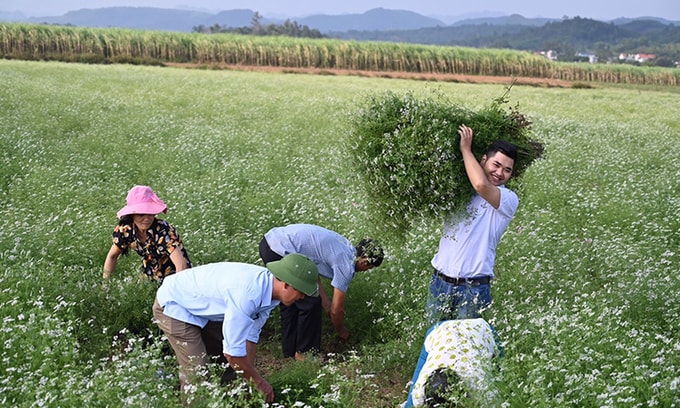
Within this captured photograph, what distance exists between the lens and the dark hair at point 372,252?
5883 millimetres

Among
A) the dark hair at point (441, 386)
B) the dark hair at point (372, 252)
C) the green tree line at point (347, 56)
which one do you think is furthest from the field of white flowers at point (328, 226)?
the green tree line at point (347, 56)

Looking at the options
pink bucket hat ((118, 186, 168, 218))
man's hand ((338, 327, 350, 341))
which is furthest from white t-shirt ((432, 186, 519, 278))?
pink bucket hat ((118, 186, 168, 218))

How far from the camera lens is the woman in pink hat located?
235 inches

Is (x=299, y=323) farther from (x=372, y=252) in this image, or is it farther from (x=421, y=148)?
(x=421, y=148)

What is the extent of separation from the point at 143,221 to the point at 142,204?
0.19 m

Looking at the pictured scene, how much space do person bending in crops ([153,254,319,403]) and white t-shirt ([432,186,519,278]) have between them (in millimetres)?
1304

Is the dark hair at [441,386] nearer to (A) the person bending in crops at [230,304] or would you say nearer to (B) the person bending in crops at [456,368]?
(B) the person bending in crops at [456,368]

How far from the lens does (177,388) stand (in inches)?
207

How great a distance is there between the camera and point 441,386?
4230 millimetres

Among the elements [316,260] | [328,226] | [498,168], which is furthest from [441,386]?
[328,226]

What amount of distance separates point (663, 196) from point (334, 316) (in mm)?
6723

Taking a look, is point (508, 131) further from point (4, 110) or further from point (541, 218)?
point (4, 110)

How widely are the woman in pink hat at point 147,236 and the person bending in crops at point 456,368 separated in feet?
8.40

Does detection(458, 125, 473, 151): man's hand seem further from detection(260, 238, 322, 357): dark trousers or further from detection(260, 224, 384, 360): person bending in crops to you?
detection(260, 238, 322, 357): dark trousers
